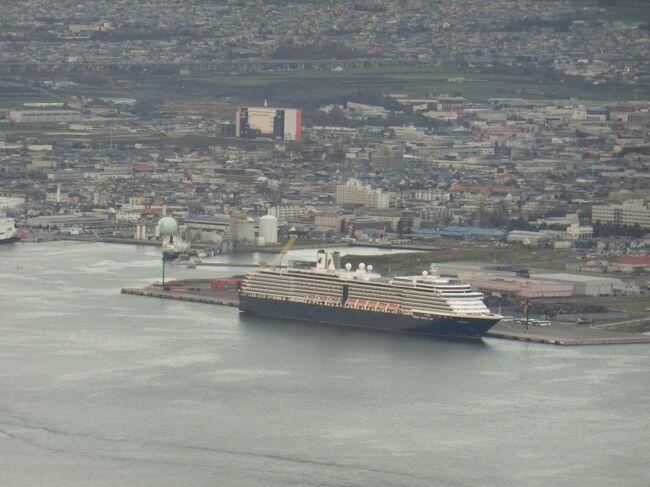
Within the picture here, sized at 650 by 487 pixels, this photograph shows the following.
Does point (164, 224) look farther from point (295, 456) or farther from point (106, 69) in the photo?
point (106, 69)

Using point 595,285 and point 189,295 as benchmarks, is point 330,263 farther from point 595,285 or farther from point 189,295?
point 595,285

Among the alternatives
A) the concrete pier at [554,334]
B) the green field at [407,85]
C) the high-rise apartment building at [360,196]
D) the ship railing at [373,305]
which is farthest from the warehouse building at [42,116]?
the ship railing at [373,305]

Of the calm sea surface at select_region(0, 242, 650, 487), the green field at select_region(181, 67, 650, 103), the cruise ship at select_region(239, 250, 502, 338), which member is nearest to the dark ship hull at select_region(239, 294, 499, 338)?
the cruise ship at select_region(239, 250, 502, 338)

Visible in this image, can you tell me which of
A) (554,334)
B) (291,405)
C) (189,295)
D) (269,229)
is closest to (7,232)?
(269,229)

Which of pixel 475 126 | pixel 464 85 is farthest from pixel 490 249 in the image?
pixel 464 85

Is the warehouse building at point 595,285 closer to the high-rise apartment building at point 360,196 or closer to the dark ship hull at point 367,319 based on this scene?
the dark ship hull at point 367,319
